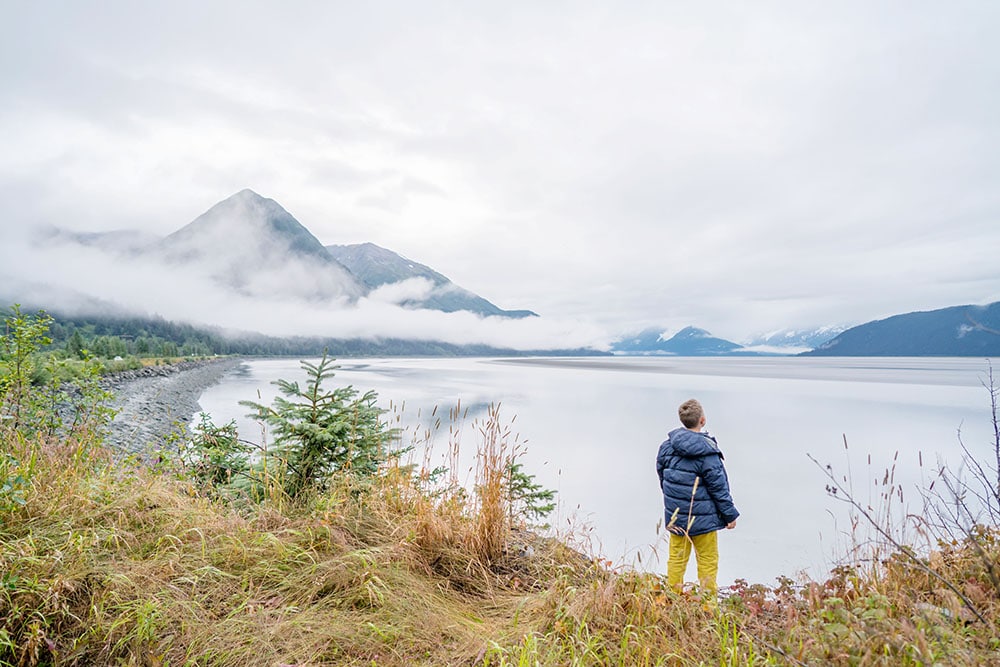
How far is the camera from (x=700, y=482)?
474 cm

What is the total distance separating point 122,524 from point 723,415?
37.7 metres

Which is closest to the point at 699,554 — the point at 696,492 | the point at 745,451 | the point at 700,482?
the point at 696,492

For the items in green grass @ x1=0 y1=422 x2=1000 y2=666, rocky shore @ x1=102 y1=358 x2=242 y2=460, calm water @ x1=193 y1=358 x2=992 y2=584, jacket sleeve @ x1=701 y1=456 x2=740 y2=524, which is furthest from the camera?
rocky shore @ x1=102 y1=358 x2=242 y2=460

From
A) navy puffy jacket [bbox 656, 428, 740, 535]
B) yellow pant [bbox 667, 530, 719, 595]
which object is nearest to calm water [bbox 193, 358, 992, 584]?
yellow pant [bbox 667, 530, 719, 595]

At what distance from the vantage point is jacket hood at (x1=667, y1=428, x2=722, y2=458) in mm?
4648

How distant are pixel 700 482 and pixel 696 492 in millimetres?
109

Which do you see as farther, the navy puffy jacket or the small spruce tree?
the small spruce tree

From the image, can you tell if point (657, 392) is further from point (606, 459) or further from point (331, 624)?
point (331, 624)

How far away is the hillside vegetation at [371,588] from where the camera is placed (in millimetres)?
2574

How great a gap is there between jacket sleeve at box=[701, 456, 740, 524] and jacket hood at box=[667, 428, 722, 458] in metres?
0.09

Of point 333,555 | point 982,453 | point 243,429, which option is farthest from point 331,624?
point 982,453

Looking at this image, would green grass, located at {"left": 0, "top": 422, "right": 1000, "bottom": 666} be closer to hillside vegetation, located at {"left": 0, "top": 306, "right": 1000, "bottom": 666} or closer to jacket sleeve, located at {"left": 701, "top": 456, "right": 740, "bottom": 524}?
hillside vegetation, located at {"left": 0, "top": 306, "right": 1000, "bottom": 666}

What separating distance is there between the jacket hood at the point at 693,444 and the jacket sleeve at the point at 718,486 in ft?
0.31

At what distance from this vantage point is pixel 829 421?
3284 centimetres
